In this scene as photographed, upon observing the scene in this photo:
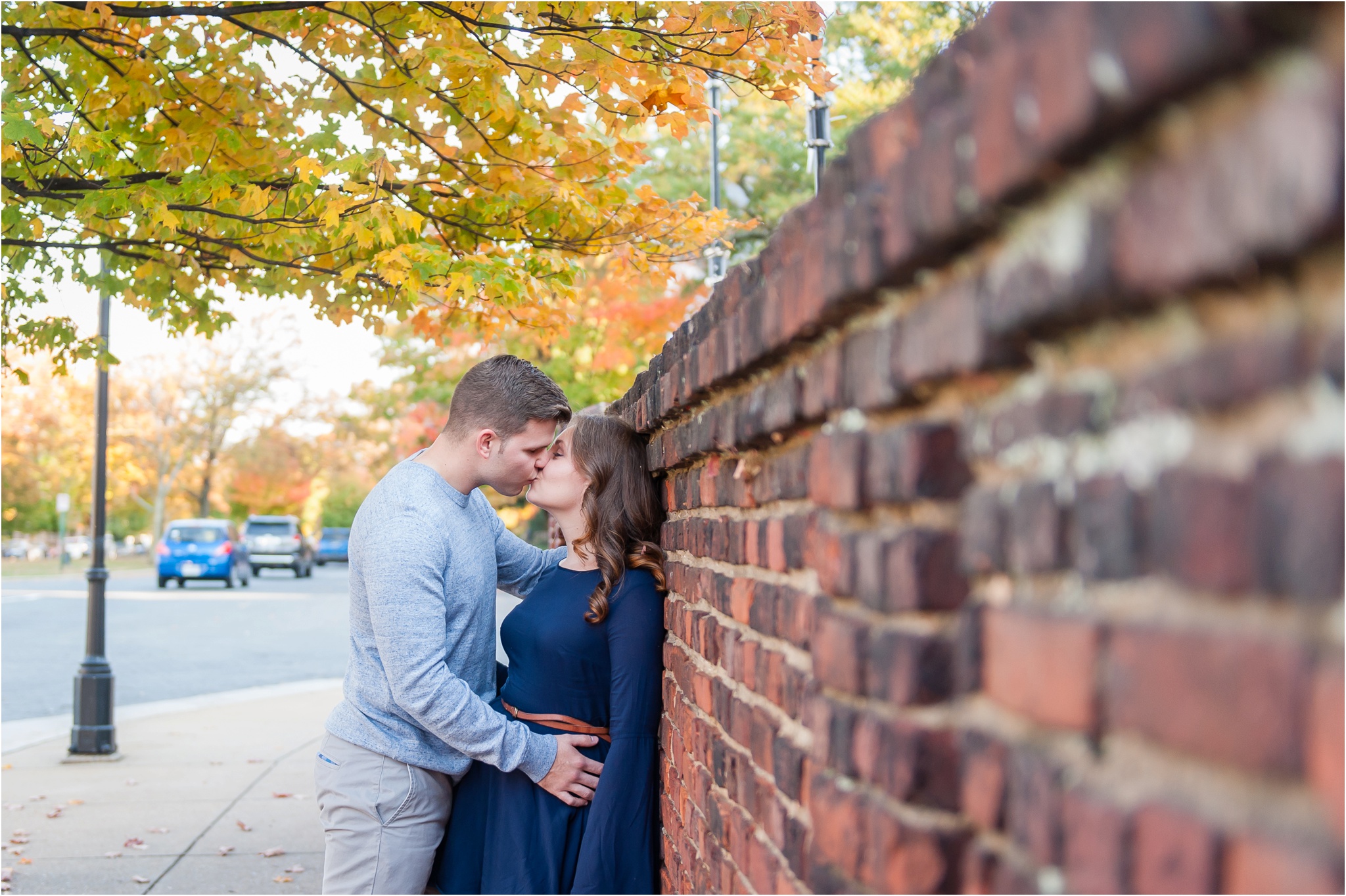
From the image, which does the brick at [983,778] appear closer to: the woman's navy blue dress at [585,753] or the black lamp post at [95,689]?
the woman's navy blue dress at [585,753]

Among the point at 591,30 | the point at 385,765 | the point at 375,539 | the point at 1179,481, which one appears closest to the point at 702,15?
the point at 591,30

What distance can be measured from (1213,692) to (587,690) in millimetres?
2486

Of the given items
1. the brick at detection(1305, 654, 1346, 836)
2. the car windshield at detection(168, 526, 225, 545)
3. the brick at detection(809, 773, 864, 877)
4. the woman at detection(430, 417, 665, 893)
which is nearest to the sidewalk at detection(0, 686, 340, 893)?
the woman at detection(430, 417, 665, 893)

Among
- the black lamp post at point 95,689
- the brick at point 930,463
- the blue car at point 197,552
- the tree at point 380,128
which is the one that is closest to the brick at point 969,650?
the brick at point 930,463

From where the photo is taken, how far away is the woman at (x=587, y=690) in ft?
9.11

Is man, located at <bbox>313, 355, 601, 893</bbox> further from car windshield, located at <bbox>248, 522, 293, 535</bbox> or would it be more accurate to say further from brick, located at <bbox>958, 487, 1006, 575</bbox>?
car windshield, located at <bbox>248, 522, 293, 535</bbox>

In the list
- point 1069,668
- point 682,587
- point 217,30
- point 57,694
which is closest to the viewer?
point 1069,668

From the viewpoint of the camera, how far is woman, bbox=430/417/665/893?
2777mm

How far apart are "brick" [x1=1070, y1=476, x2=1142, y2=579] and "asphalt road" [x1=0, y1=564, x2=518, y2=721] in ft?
21.2

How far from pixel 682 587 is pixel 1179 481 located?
1.93 m

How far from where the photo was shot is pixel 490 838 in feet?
10.1

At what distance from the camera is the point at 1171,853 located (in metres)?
0.68

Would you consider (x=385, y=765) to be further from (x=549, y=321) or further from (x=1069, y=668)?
(x=549, y=321)

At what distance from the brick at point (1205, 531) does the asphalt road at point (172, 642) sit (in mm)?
6551
